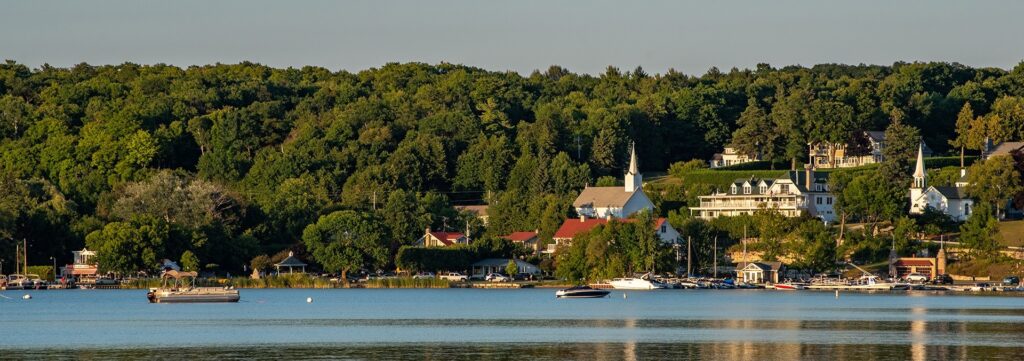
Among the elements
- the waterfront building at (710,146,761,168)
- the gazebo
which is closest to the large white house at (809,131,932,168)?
the waterfront building at (710,146,761,168)

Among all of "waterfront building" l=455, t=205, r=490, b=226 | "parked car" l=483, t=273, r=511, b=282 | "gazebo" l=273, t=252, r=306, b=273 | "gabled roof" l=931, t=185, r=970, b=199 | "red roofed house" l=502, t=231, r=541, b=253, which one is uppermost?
"gabled roof" l=931, t=185, r=970, b=199

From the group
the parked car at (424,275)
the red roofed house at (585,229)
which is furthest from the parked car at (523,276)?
the parked car at (424,275)

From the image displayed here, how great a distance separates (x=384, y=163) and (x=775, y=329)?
8210 cm

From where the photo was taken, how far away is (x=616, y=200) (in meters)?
131

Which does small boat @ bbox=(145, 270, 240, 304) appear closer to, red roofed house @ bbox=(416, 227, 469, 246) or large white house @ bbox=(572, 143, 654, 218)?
red roofed house @ bbox=(416, 227, 469, 246)

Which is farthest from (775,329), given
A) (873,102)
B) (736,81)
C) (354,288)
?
(736,81)

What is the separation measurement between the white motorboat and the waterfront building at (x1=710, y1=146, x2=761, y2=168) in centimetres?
4490

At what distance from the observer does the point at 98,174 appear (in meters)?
139

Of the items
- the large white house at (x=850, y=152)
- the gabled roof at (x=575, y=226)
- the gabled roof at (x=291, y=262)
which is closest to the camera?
the gabled roof at (x=291, y=262)

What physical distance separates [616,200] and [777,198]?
41.5 feet

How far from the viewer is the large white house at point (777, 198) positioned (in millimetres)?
124188

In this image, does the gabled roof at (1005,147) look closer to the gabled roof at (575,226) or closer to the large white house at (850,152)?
the large white house at (850,152)

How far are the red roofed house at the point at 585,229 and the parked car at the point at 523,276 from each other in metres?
2.52

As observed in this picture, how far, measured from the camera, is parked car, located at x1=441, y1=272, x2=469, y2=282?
112250 millimetres
